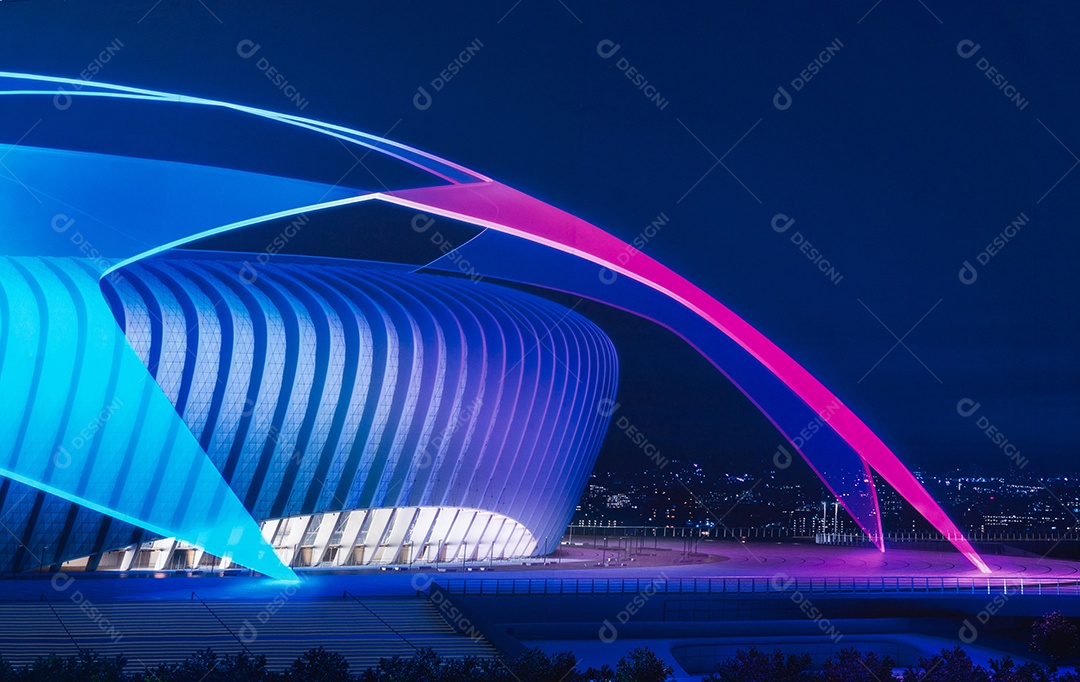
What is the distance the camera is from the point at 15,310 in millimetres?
26172

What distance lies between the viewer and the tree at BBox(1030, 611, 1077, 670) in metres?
26.4

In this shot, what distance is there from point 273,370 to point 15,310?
22.9 feet

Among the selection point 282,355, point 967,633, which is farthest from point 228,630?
point 967,633

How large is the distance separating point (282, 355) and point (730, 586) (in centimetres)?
1413

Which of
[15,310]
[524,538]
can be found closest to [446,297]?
[524,538]

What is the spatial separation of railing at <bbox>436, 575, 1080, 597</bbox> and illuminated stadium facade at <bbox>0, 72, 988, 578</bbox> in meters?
5.65

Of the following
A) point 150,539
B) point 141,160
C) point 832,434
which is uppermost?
point 141,160

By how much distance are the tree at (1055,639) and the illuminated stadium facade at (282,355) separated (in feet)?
31.5

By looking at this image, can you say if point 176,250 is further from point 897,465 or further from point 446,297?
point 897,465

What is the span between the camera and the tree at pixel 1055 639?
26.4 metres

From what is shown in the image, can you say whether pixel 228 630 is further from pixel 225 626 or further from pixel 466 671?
pixel 466 671

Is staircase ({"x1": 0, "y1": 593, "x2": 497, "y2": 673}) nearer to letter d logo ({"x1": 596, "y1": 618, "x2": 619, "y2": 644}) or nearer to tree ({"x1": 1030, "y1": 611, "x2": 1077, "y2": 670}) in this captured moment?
letter d logo ({"x1": 596, "y1": 618, "x2": 619, "y2": 644})

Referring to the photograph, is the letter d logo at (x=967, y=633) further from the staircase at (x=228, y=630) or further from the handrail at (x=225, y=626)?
the handrail at (x=225, y=626)

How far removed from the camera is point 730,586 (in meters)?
27.0
